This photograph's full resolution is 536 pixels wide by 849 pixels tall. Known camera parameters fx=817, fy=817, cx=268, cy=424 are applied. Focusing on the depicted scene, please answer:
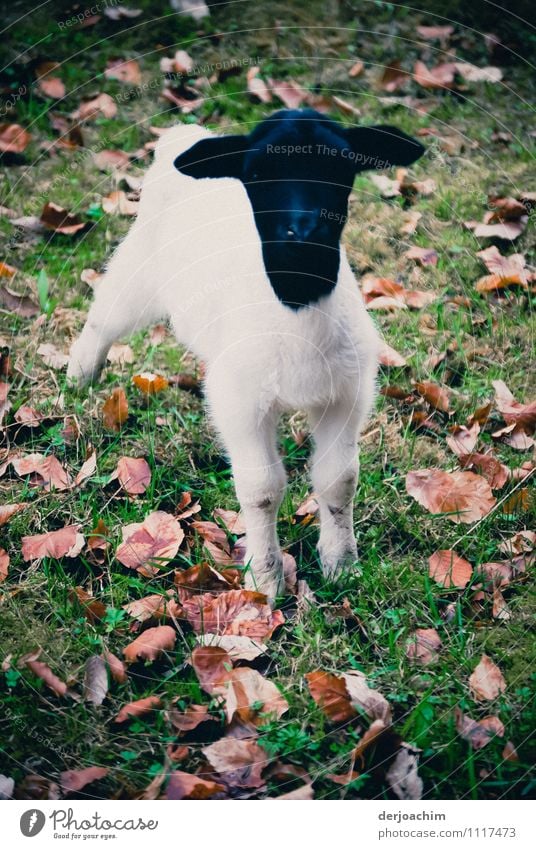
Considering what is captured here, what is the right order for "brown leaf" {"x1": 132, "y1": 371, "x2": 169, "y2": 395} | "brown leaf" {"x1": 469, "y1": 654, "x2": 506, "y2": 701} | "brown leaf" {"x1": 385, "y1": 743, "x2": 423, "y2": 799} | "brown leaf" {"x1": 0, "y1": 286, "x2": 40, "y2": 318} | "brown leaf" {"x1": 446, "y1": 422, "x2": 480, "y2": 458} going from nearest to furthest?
1. "brown leaf" {"x1": 385, "y1": 743, "x2": 423, "y2": 799}
2. "brown leaf" {"x1": 469, "y1": 654, "x2": 506, "y2": 701}
3. "brown leaf" {"x1": 446, "y1": 422, "x2": 480, "y2": 458}
4. "brown leaf" {"x1": 132, "y1": 371, "x2": 169, "y2": 395}
5. "brown leaf" {"x1": 0, "y1": 286, "x2": 40, "y2": 318}

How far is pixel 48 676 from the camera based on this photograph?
231cm

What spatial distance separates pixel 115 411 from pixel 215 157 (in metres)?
1.27

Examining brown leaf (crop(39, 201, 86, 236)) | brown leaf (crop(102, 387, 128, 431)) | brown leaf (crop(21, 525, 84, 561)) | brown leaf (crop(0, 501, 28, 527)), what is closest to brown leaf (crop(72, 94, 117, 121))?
brown leaf (crop(39, 201, 86, 236))

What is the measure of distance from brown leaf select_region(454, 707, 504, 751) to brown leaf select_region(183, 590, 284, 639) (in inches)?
23.0

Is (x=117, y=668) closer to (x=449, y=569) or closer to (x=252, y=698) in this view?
(x=252, y=698)

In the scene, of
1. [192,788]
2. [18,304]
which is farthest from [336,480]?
[18,304]

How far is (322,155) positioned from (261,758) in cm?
156

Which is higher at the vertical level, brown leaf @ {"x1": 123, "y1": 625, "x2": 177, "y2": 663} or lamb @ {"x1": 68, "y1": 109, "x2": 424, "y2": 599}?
lamb @ {"x1": 68, "y1": 109, "x2": 424, "y2": 599}

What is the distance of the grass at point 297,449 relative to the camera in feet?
7.21

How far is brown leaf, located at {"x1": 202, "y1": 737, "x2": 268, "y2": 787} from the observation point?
6.84 ft

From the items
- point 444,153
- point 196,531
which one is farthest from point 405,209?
point 196,531

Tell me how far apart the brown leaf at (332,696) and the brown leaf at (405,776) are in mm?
175

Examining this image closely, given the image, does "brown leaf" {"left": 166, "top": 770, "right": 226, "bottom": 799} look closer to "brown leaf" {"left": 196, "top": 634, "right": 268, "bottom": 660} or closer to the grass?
the grass
